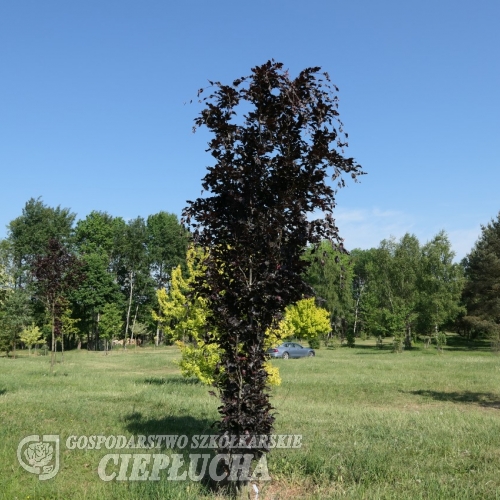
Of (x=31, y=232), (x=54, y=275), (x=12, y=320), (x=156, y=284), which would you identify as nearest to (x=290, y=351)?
(x=54, y=275)

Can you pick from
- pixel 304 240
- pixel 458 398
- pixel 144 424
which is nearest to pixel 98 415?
pixel 144 424

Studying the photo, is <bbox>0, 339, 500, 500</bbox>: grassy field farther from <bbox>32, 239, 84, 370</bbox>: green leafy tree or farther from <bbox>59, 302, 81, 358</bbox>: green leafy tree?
<bbox>59, 302, 81, 358</bbox>: green leafy tree

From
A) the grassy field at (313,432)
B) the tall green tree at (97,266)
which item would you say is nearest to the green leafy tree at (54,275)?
the grassy field at (313,432)

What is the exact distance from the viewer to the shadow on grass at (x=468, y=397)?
1461 centimetres

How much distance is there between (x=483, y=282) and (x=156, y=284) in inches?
1647

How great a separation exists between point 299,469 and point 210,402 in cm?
684

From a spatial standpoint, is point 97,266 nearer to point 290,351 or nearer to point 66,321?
point 66,321

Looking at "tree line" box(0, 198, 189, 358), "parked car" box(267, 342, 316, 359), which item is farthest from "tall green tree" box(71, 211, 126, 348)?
"parked car" box(267, 342, 316, 359)

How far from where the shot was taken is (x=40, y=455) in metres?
6.98

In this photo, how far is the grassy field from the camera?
562 centimetres

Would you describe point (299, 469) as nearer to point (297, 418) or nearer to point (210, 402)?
point (297, 418)

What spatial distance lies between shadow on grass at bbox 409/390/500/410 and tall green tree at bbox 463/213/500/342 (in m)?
27.4

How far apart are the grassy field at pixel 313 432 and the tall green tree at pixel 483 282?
29.9 meters

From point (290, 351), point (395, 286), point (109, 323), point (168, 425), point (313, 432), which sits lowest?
point (290, 351)
